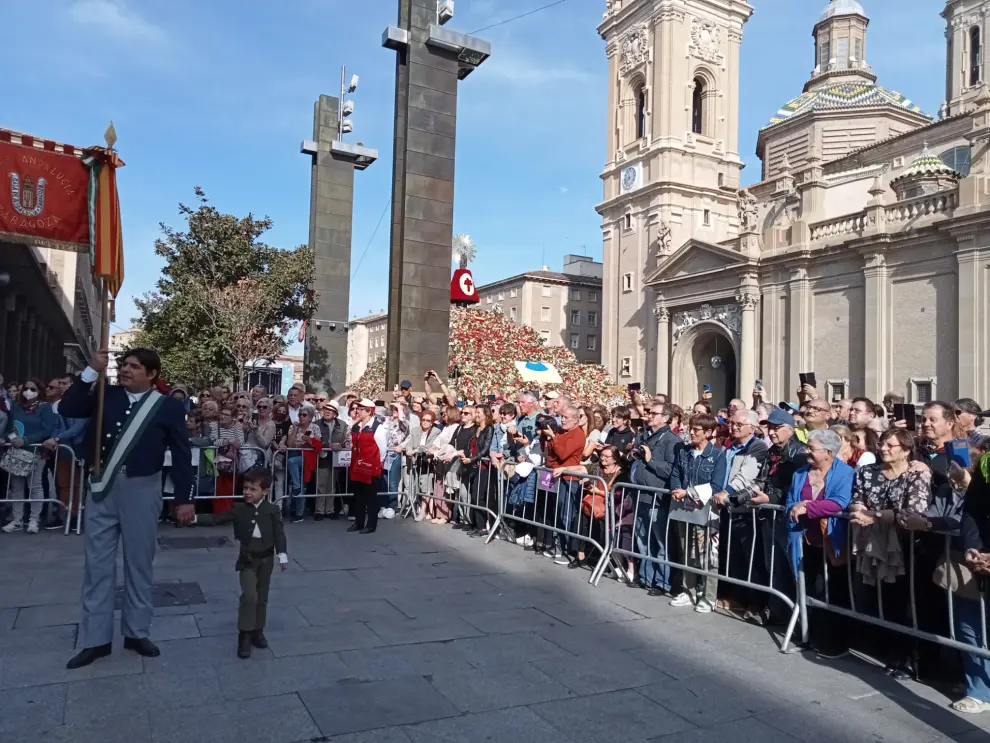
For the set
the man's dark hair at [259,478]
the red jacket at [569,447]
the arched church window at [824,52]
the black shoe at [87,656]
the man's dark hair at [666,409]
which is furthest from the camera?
the arched church window at [824,52]

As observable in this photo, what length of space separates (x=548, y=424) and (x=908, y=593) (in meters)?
4.44

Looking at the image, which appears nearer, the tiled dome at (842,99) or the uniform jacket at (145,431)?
the uniform jacket at (145,431)

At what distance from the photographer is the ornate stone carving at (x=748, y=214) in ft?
113

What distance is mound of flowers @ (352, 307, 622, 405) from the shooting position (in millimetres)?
22391

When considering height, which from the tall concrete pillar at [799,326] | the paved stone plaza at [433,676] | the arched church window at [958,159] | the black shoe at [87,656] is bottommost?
the paved stone plaza at [433,676]

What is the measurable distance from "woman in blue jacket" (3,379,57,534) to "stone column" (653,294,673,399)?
107ft

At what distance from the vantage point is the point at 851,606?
17.9 ft

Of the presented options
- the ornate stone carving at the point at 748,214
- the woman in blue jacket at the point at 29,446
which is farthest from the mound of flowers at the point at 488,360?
the ornate stone carving at the point at 748,214

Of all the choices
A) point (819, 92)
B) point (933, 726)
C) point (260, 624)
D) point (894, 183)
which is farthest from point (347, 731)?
point (819, 92)

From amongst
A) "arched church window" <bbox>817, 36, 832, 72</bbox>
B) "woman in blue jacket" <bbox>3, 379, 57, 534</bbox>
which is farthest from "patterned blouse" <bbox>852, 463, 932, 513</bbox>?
"arched church window" <bbox>817, 36, 832, 72</bbox>

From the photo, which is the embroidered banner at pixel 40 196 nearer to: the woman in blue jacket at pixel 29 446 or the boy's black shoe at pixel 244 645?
the woman in blue jacket at pixel 29 446

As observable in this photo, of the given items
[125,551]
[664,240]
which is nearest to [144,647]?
[125,551]

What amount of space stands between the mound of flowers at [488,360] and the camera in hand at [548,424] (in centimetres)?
1141

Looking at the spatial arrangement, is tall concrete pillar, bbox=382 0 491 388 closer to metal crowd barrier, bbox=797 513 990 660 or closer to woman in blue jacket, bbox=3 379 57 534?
woman in blue jacket, bbox=3 379 57 534
